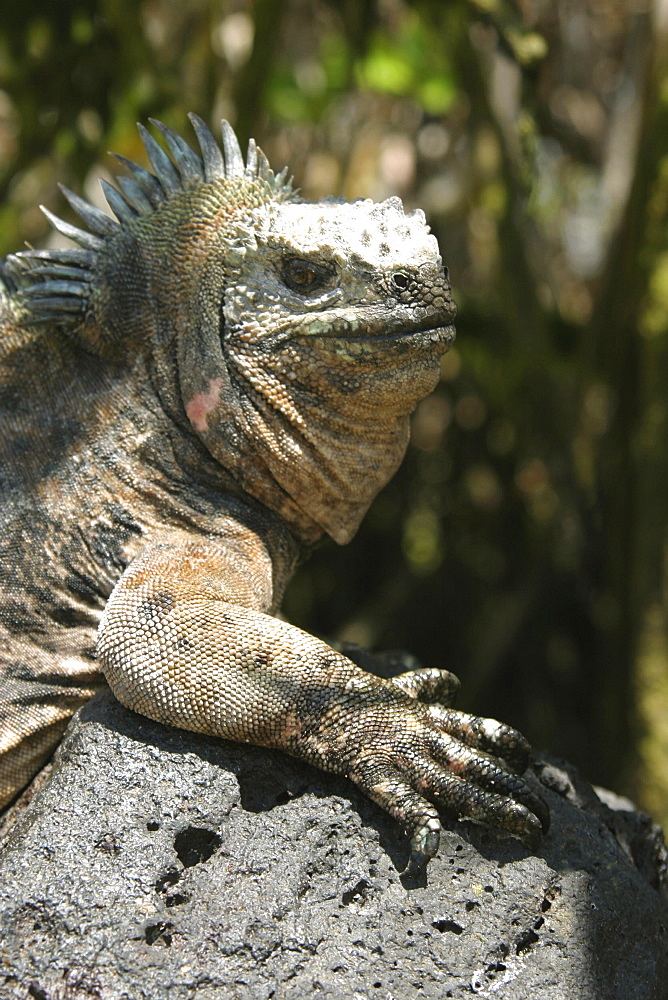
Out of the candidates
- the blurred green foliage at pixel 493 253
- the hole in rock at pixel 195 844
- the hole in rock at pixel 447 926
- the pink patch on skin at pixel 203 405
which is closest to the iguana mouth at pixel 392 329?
the pink patch on skin at pixel 203 405

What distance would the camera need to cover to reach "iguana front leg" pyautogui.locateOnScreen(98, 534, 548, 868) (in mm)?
2881

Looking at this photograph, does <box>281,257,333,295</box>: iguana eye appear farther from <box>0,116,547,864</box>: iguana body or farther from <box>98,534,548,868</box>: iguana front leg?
<box>98,534,548,868</box>: iguana front leg

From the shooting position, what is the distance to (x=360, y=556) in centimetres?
995

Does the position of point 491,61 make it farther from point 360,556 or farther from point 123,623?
point 123,623

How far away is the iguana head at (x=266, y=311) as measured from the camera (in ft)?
10.8

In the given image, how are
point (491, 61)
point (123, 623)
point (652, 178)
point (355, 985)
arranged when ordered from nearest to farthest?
point (355, 985) → point (123, 623) → point (652, 178) → point (491, 61)

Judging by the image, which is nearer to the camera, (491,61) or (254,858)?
(254,858)

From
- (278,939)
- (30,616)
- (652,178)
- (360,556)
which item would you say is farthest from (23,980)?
(360,556)

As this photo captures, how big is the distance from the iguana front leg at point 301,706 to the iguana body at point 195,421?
0.03 feet

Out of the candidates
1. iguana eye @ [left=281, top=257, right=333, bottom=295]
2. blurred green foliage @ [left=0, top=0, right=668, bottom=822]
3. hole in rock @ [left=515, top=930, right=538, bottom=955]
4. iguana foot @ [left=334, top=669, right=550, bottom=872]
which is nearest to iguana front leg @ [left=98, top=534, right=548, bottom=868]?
iguana foot @ [left=334, top=669, right=550, bottom=872]

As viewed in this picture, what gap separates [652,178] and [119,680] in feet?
18.8

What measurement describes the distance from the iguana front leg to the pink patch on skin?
613mm

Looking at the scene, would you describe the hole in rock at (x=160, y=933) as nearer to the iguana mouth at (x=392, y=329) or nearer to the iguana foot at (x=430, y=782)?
the iguana foot at (x=430, y=782)

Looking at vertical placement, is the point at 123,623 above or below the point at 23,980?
above
